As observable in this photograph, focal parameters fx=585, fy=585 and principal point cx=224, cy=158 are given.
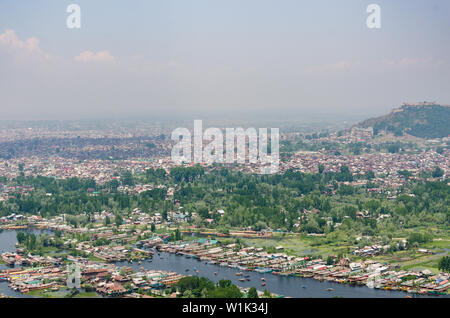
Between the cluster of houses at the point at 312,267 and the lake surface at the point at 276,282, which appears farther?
the cluster of houses at the point at 312,267

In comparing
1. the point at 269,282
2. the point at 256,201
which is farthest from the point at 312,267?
the point at 256,201

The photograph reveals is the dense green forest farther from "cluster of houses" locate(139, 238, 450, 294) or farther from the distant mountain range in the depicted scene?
the distant mountain range

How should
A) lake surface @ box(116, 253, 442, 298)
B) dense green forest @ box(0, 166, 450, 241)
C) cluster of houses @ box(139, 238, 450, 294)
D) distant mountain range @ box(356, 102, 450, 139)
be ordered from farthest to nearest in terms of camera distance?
1. distant mountain range @ box(356, 102, 450, 139)
2. dense green forest @ box(0, 166, 450, 241)
3. cluster of houses @ box(139, 238, 450, 294)
4. lake surface @ box(116, 253, 442, 298)

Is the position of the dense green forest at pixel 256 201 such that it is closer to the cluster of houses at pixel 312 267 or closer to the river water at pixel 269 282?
the cluster of houses at pixel 312 267

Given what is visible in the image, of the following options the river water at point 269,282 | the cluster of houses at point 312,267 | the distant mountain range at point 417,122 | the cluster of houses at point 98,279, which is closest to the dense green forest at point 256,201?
the cluster of houses at point 312,267

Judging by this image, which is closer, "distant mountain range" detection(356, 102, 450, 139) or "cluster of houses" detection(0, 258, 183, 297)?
"cluster of houses" detection(0, 258, 183, 297)

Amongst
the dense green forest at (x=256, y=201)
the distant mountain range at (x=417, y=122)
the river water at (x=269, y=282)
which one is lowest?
the river water at (x=269, y=282)

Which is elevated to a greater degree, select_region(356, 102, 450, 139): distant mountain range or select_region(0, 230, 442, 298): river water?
Result: select_region(356, 102, 450, 139): distant mountain range

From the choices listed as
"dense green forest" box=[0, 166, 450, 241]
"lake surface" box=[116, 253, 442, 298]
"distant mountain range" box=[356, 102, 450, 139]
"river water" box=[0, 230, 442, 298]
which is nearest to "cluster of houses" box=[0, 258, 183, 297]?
"river water" box=[0, 230, 442, 298]
